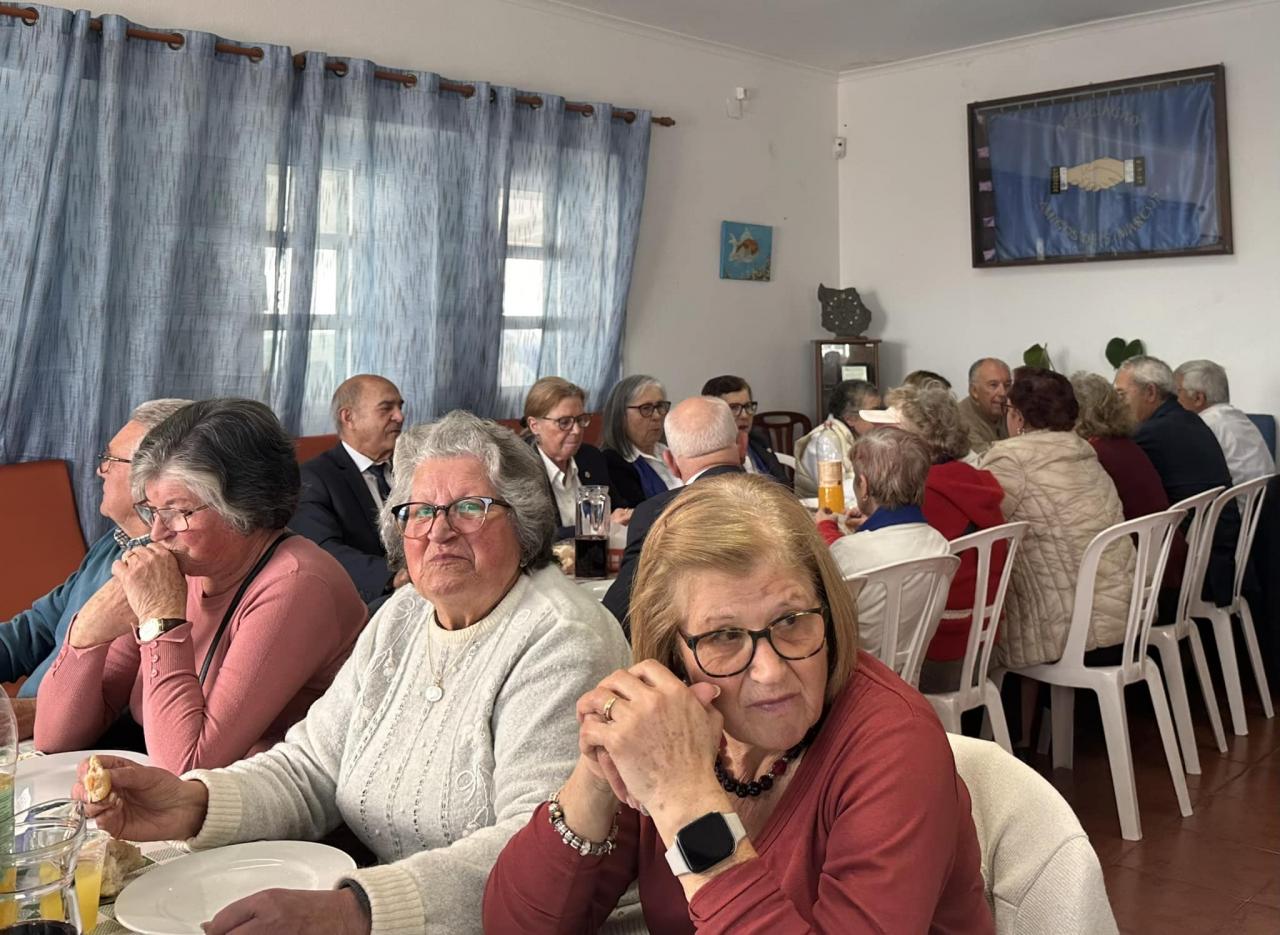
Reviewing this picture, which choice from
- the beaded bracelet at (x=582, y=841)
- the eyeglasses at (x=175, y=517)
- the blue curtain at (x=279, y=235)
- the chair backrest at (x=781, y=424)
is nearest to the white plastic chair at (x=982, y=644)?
the eyeglasses at (x=175, y=517)

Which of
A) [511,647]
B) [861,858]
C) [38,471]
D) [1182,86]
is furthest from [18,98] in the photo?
[1182,86]

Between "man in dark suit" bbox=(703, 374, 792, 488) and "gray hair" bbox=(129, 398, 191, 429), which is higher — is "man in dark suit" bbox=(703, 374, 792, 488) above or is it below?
above

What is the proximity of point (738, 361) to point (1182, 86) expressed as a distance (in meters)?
2.83

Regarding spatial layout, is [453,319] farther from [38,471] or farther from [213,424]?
[213,424]

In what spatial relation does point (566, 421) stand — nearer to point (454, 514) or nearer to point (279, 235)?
point (279, 235)

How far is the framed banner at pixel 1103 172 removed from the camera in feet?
20.8

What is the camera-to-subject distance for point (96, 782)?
1600 millimetres

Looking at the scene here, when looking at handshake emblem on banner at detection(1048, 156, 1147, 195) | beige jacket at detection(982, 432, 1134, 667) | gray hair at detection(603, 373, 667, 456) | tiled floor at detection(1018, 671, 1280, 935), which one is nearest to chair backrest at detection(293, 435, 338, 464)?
gray hair at detection(603, 373, 667, 456)

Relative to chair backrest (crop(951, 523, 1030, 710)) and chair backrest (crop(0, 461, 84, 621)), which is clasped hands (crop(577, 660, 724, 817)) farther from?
chair backrest (crop(0, 461, 84, 621))

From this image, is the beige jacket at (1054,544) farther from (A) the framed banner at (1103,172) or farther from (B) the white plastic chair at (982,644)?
(A) the framed banner at (1103,172)

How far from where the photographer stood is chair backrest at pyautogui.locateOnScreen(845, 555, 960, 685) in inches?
119

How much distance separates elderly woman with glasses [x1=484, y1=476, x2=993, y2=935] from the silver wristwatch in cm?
87

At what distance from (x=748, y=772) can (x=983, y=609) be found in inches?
91.6

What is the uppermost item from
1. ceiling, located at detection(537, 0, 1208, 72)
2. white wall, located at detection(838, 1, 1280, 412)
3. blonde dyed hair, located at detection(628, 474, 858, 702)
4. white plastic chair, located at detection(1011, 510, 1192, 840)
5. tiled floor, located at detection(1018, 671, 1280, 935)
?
ceiling, located at detection(537, 0, 1208, 72)
